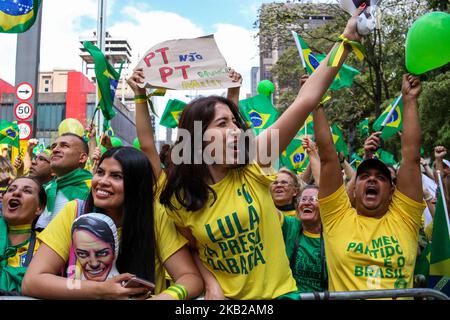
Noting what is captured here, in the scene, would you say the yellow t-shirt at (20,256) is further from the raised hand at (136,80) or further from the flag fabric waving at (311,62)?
the flag fabric waving at (311,62)

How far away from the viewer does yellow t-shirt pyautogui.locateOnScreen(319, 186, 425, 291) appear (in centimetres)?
258

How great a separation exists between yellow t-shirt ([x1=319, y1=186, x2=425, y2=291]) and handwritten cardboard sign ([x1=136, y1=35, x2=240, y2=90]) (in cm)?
96

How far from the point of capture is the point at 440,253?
9.73ft

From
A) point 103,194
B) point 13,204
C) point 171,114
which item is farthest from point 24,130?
point 103,194

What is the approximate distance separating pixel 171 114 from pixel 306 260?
4.00 meters

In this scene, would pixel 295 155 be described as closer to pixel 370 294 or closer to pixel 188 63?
pixel 188 63

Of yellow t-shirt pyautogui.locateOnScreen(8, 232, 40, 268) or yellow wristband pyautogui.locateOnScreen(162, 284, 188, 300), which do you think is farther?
yellow t-shirt pyautogui.locateOnScreen(8, 232, 40, 268)

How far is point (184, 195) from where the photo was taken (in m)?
2.17

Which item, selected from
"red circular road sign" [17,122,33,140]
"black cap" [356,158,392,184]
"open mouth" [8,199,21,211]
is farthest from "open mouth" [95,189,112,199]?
"red circular road sign" [17,122,33,140]

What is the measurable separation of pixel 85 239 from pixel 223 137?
2.39 feet

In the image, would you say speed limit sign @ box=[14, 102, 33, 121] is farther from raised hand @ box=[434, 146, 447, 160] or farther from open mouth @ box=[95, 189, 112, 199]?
open mouth @ box=[95, 189, 112, 199]
